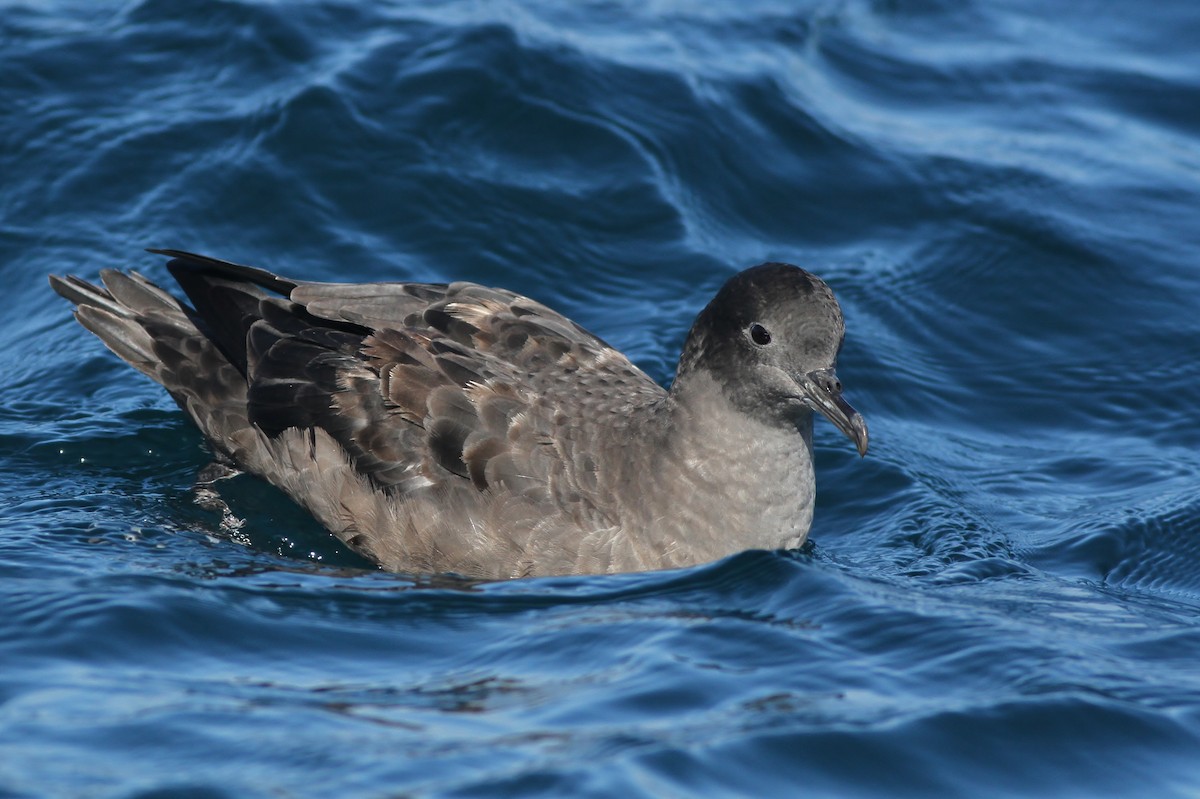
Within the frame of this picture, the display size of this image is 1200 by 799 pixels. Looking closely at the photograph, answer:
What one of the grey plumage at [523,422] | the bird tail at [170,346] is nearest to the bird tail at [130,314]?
the bird tail at [170,346]

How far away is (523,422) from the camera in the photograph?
705 centimetres

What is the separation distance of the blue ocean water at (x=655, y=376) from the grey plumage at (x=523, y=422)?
0.27m

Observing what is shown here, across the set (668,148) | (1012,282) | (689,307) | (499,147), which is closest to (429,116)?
(499,147)

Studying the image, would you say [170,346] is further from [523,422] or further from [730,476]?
[730,476]

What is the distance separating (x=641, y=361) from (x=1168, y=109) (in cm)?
629

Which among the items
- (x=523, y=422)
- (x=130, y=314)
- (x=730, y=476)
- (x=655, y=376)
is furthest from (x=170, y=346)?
(x=730, y=476)

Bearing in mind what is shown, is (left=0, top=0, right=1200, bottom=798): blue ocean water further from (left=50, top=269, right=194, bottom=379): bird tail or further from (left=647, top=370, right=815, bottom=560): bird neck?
(left=50, top=269, right=194, bottom=379): bird tail

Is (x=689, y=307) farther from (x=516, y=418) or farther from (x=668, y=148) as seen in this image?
(x=516, y=418)

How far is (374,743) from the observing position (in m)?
5.16

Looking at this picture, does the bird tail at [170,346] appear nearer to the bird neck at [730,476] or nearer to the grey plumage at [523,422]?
the grey plumage at [523,422]

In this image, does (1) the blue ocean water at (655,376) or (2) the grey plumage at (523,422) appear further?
(2) the grey plumage at (523,422)

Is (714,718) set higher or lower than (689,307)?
lower

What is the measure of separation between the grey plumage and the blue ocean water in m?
0.27

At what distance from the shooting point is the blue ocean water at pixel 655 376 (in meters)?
5.39
